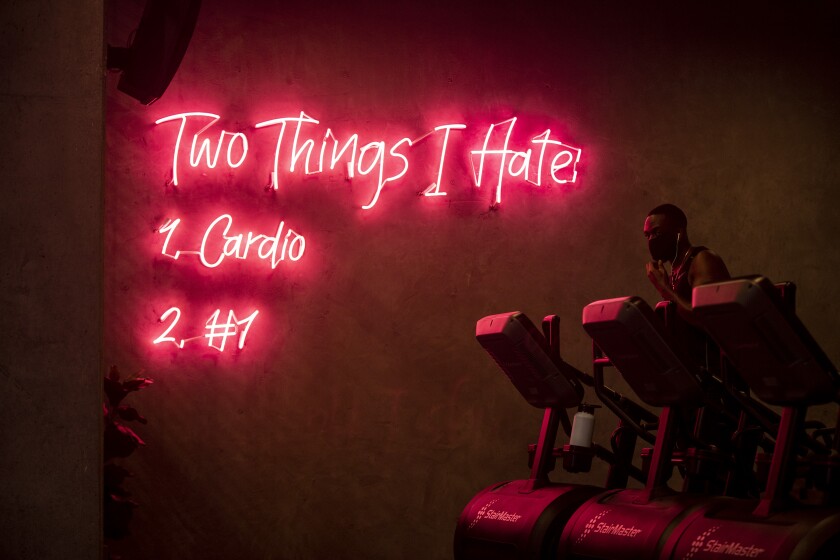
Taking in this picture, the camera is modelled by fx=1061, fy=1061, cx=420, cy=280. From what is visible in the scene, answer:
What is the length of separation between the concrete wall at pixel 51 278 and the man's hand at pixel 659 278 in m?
2.45

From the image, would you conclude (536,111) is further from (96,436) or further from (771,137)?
(96,436)

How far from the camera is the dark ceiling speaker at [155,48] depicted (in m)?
4.18

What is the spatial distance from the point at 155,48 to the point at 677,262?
2.50 meters

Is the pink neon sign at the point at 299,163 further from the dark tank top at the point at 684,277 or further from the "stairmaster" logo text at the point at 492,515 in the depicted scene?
the "stairmaster" logo text at the point at 492,515

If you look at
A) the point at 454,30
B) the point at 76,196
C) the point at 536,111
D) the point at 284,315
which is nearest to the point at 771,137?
the point at 536,111

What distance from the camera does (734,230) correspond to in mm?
6977

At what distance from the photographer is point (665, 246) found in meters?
4.96

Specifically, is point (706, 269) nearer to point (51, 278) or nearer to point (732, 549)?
point (732, 549)

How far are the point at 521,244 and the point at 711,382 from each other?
8.88 feet

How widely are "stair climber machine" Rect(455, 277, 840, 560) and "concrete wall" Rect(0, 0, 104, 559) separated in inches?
68.9

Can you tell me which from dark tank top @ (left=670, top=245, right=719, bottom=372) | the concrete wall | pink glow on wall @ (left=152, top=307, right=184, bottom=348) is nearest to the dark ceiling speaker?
the concrete wall

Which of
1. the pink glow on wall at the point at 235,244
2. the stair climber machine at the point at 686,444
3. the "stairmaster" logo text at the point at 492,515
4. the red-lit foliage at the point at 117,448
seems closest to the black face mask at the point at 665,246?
the stair climber machine at the point at 686,444

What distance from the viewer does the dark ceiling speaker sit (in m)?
4.18

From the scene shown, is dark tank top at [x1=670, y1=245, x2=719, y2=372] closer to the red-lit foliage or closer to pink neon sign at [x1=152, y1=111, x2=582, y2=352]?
pink neon sign at [x1=152, y1=111, x2=582, y2=352]
